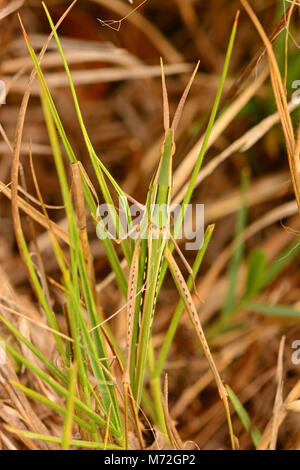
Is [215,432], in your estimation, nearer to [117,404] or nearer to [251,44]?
[117,404]

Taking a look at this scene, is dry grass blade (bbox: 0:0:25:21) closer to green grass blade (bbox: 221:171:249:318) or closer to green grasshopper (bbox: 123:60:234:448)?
green grasshopper (bbox: 123:60:234:448)

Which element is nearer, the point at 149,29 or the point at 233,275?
the point at 233,275

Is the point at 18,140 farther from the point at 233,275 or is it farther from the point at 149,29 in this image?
the point at 149,29

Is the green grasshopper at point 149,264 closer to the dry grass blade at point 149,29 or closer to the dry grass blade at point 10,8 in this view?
the dry grass blade at point 10,8

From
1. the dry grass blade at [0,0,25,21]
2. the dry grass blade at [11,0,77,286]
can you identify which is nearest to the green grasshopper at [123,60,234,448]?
the dry grass blade at [11,0,77,286]

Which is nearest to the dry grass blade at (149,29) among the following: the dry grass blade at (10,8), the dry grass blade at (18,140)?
the dry grass blade at (10,8)

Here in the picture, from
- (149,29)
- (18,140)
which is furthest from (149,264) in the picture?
(149,29)

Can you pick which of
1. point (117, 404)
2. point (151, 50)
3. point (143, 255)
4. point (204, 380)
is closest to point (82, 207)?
point (143, 255)

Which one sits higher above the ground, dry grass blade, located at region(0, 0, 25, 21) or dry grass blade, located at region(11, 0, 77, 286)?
dry grass blade, located at region(0, 0, 25, 21)
